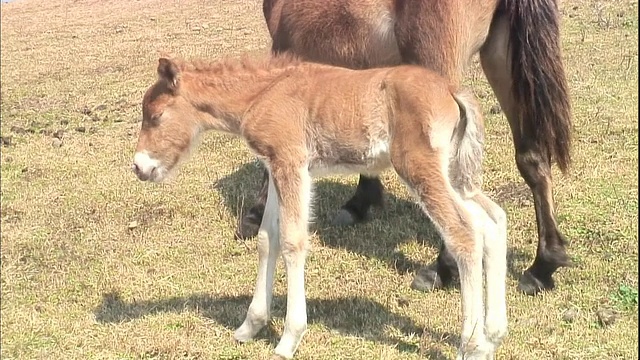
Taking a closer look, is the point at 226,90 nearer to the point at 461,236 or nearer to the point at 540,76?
the point at 461,236

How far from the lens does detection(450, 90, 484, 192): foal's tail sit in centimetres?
371

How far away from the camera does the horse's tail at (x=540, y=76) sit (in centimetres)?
460

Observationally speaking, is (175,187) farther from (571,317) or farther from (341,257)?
(571,317)

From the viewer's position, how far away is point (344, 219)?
19.0ft

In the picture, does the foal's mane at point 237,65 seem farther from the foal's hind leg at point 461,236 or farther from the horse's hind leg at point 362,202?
the horse's hind leg at point 362,202

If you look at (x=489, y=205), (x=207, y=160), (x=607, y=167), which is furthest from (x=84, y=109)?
(x=489, y=205)

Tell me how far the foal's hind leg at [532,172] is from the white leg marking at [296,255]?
1548mm

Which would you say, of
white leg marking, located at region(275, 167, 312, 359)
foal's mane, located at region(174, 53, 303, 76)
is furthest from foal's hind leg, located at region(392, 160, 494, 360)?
foal's mane, located at region(174, 53, 303, 76)

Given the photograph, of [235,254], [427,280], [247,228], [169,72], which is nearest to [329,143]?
[169,72]

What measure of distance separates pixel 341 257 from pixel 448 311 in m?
1.07

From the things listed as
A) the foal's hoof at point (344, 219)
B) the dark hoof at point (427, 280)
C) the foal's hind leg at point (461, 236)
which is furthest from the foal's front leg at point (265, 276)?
the foal's hoof at point (344, 219)

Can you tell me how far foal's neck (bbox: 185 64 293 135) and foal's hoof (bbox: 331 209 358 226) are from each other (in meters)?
1.88

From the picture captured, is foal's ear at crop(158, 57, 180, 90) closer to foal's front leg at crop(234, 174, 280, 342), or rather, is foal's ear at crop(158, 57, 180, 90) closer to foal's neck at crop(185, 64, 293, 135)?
foal's neck at crop(185, 64, 293, 135)

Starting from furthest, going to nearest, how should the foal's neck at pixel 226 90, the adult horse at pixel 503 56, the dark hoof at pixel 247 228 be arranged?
the dark hoof at pixel 247 228 < the adult horse at pixel 503 56 < the foal's neck at pixel 226 90
